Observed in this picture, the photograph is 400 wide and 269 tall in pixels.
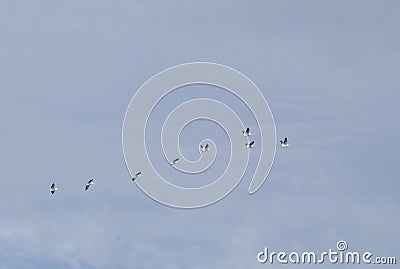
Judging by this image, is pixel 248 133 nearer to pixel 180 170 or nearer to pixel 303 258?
pixel 180 170

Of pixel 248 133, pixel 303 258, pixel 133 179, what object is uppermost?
pixel 248 133

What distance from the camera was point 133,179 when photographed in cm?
9269

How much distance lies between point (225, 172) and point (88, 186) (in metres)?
15.3

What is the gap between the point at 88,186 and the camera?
327ft

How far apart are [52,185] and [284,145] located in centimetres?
2483

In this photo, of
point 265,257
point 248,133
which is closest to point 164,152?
point 248,133

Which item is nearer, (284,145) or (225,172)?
(225,172)

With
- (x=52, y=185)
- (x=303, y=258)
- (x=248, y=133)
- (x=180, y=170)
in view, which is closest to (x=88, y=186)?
(x=52, y=185)

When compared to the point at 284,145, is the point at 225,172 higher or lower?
lower

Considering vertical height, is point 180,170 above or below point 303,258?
above

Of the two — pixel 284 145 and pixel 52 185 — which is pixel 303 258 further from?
pixel 52 185

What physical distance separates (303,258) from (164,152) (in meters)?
18.3

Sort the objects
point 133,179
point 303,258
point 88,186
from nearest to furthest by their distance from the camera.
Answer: point 303,258 < point 133,179 < point 88,186

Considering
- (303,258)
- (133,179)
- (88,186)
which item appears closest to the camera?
(303,258)
